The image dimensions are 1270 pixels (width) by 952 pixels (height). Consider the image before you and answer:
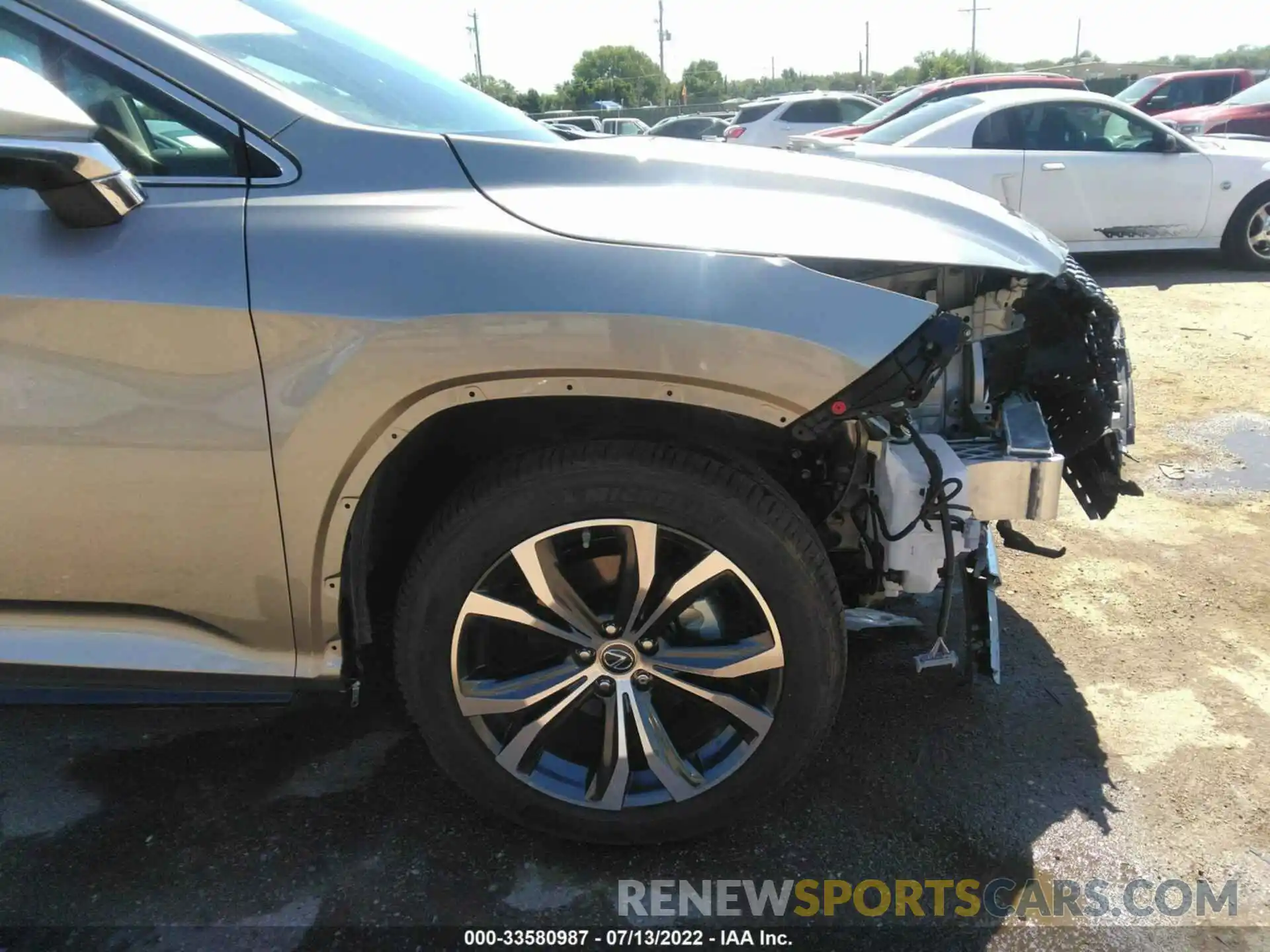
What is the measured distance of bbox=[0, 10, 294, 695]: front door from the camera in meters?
1.79

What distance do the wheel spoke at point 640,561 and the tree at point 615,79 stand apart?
163 ft

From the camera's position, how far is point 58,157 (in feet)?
5.48

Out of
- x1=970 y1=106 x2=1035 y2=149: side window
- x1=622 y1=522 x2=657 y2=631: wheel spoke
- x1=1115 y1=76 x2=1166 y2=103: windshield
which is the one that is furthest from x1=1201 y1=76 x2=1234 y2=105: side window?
x1=622 y1=522 x2=657 y2=631: wheel spoke

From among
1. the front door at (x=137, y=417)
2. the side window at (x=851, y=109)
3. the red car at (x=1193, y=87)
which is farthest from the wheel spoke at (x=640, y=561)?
the red car at (x=1193, y=87)

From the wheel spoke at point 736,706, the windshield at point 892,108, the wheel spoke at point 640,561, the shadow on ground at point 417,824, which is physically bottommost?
the shadow on ground at point 417,824

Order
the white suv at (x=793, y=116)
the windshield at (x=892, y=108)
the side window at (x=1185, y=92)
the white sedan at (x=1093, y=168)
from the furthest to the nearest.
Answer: the side window at (x=1185, y=92), the white suv at (x=793, y=116), the windshield at (x=892, y=108), the white sedan at (x=1093, y=168)

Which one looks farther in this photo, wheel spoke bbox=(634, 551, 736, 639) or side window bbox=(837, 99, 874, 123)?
side window bbox=(837, 99, 874, 123)

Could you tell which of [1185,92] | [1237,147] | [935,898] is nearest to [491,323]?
[935,898]

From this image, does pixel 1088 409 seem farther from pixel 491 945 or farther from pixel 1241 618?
pixel 491 945

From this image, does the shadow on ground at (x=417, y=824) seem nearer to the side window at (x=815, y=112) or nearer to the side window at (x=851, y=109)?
the side window at (x=815, y=112)

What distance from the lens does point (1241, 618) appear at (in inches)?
121

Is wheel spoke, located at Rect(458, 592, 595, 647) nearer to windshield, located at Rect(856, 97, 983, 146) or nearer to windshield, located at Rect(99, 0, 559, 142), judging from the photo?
windshield, located at Rect(99, 0, 559, 142)

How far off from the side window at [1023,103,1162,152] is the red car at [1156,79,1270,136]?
4.22 meters

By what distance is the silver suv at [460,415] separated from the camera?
5.90 ft
